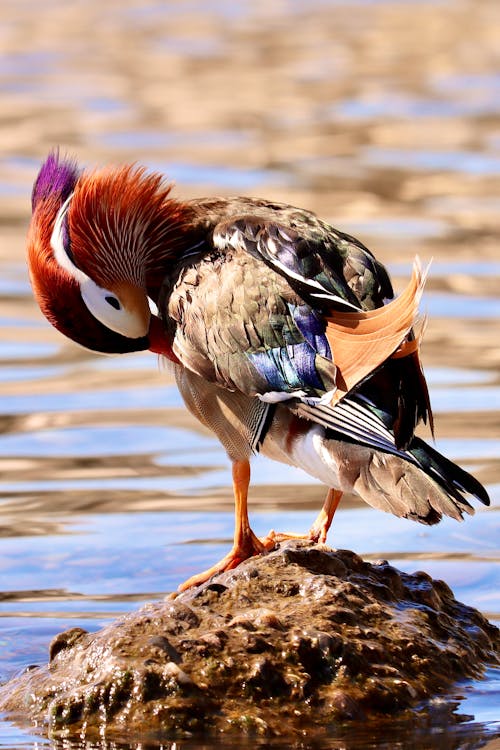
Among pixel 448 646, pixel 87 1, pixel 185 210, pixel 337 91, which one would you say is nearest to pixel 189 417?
pixel 185 210

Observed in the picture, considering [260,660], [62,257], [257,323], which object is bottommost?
[260,660]

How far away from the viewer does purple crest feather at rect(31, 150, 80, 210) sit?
6.69m

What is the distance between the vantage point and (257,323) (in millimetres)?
6340

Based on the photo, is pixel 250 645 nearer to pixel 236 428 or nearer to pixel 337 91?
pixel 236 428

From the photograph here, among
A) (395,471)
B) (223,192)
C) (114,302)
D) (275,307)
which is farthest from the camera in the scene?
(223,192)

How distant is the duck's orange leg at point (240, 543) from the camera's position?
21.0 ft

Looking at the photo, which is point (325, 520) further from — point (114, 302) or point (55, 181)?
point (55, 181)

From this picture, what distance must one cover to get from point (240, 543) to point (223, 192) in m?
9.33

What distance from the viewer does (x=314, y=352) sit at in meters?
6.17

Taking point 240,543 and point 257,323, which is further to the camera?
point 240,543

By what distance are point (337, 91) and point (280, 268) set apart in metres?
15.0

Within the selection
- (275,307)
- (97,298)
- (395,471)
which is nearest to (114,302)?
(97,298)

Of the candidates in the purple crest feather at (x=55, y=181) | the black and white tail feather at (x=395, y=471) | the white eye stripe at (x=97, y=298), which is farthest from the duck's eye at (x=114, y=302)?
the black and white tail feather at (x=395, y=471)

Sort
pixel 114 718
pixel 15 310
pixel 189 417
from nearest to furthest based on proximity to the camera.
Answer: pixel 114 718 < pixel 189 417 < pixel 15 310
